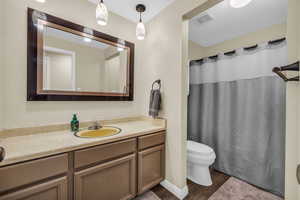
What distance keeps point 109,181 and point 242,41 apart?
2.85 m

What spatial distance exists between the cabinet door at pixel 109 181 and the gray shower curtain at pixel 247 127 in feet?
4.81

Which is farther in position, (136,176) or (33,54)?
(136,176)

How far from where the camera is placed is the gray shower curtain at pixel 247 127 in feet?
4.70

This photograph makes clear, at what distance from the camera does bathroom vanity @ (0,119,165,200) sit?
0.72 meters

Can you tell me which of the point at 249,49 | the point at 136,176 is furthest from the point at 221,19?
the point at 136,176

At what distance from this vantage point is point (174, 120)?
4.64 feet

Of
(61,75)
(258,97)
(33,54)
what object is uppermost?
(33,54)

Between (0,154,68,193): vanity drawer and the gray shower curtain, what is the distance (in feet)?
6.67

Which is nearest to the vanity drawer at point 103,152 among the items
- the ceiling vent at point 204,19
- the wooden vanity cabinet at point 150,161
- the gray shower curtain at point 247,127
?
the wooden vanity cabinet at point 150,161

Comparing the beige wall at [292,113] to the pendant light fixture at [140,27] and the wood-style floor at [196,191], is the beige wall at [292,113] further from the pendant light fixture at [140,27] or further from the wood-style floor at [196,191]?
the pendant light fixture at [140,27]

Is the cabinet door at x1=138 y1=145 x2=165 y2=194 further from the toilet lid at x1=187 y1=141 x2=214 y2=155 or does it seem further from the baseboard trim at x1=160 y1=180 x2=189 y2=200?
the toilet lid at x1=187 y1=141 x2=214 y2=155

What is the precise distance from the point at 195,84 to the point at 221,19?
103 cm

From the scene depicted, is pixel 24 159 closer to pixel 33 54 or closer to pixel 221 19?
pixel 33 54

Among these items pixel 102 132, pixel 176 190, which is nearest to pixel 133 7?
pixel 102 132
